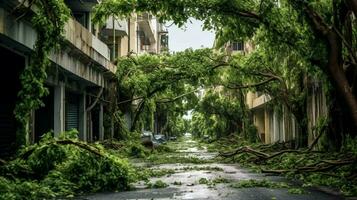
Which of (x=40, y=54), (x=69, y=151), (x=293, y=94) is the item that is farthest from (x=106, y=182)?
(x=293, y=94)

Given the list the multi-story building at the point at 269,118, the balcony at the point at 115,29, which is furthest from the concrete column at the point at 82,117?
the multi-story building at the point at 269,118

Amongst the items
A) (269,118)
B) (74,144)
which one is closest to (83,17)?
(74,144)

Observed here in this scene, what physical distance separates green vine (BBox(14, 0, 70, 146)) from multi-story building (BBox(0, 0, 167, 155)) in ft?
2.36

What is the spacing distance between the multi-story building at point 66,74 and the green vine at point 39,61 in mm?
720

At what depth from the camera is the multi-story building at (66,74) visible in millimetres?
16631

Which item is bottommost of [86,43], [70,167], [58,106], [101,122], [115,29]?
[70,167]

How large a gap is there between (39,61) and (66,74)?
9.65 metres

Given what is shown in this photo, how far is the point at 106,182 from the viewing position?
1346 cm

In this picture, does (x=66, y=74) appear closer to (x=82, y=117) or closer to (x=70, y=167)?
(x=82, y=117)

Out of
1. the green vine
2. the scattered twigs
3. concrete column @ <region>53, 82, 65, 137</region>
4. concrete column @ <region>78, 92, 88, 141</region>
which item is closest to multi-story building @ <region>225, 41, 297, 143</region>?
concrete column @ <region>78, 92, 88, 141</region>

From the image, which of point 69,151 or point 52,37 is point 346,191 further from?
point 52,37

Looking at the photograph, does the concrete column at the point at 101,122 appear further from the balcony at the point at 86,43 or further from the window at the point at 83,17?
the window at the point at 83,17

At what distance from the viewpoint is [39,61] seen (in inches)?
602

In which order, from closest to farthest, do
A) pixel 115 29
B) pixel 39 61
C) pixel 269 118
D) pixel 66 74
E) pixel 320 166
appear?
pixel 39 61 → pixel 320 166 → pixel 66 74 → pixel 115 29 → pixel 269 118
